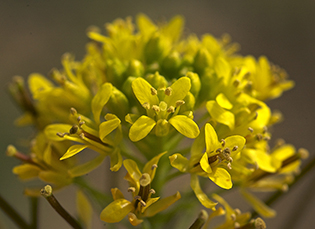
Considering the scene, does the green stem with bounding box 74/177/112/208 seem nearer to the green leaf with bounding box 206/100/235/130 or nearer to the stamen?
the stamen

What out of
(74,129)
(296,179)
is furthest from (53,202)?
(296,179)

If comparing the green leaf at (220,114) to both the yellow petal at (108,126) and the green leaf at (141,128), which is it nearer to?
the green leaf at (141,128)

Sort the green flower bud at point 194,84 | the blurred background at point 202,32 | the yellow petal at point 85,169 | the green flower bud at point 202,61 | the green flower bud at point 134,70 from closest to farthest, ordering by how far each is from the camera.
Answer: the yellow petal at point 85,169 < the green flower bud at point 194,84 < the green flower bud at point 134,70 < the green flower bud at point 202,61 < the blurred background at point 202,32

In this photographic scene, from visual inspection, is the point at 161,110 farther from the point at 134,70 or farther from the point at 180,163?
the point at 134,70

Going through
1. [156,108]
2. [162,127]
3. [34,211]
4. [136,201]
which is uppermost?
[156,108]

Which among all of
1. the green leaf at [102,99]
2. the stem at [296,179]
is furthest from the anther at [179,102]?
the stem at [296,179]

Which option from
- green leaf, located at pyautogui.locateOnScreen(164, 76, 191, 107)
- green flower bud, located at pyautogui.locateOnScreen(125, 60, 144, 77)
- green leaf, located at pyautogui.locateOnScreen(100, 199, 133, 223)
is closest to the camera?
green leaf, located at pyautogui.locateOnScreen(100, 199, 133, 223)

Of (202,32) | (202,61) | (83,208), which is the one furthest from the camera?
(202,32)

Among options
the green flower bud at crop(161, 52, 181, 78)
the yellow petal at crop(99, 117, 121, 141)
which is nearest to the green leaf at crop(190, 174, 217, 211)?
the yellow petal at crop(99, 117, 121, 141)

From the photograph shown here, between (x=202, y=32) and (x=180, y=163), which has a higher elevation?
(x=180, y=163)
